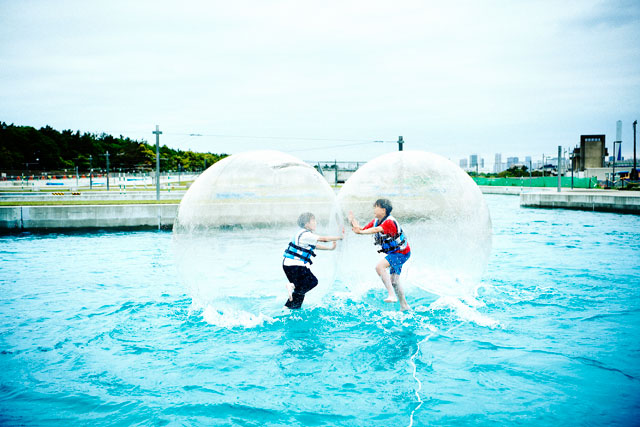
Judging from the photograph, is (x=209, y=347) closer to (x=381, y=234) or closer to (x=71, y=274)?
(x=381, y=234)

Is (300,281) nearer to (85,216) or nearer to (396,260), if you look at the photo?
(396,260)

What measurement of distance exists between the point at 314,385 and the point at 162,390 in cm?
142

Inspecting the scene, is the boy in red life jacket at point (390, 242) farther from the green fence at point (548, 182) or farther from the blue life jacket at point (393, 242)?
the green fence at point (548, 182)

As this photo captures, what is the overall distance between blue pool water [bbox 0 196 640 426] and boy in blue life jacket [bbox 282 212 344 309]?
514 mm

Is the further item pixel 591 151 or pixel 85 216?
pixel 591 151

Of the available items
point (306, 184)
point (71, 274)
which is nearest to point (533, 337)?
point (306, 184)

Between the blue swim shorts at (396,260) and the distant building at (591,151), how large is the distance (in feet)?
256

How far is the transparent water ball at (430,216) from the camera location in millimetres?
6809

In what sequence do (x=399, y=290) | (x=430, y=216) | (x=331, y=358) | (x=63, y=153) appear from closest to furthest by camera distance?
(x=331, y=358), (x=399, y=290), (x=430, y=216), (x=63, y=153)

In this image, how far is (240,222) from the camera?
21.2ft

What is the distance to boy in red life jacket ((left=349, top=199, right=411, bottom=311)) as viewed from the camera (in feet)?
20.3

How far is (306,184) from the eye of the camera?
639cm

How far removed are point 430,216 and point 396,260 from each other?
4.03 feet

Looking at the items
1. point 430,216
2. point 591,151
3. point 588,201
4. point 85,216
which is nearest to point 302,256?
point 430,216
